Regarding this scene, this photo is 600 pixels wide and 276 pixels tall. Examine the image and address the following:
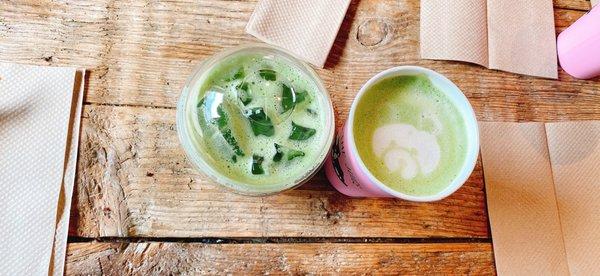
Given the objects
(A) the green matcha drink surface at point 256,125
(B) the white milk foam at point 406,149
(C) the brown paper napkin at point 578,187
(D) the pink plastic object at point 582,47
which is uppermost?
(A) the green matcha drink surface at point 256,125

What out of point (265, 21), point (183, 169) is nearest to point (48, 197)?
point (183, 169)

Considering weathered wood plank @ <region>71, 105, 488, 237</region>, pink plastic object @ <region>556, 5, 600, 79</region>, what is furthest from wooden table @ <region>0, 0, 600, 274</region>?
pink plastic object @ <region>556, 5, 600, 79</region>

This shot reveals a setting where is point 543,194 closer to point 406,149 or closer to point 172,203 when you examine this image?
point 406,149

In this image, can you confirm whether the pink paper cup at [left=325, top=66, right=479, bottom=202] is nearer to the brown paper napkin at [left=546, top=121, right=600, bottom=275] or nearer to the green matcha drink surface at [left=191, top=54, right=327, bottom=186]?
the green matcha drink surface at [left=191, top=54, right=327, bottom=186]

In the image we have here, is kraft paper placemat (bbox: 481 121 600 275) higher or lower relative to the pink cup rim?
lower

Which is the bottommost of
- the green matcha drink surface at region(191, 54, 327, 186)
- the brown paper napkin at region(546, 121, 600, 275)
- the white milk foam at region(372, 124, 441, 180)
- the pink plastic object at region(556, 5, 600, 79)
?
the brown paper napkin at region(546, 121, 600, 275)

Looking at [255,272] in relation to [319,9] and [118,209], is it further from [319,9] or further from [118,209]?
[319,9]

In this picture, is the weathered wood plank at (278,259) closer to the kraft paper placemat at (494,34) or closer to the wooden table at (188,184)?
the wooden table at (188,184)

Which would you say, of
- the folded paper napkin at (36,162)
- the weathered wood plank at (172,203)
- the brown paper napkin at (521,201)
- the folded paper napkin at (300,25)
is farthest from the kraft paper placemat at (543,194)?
the folded paper napkin at (36,162)
